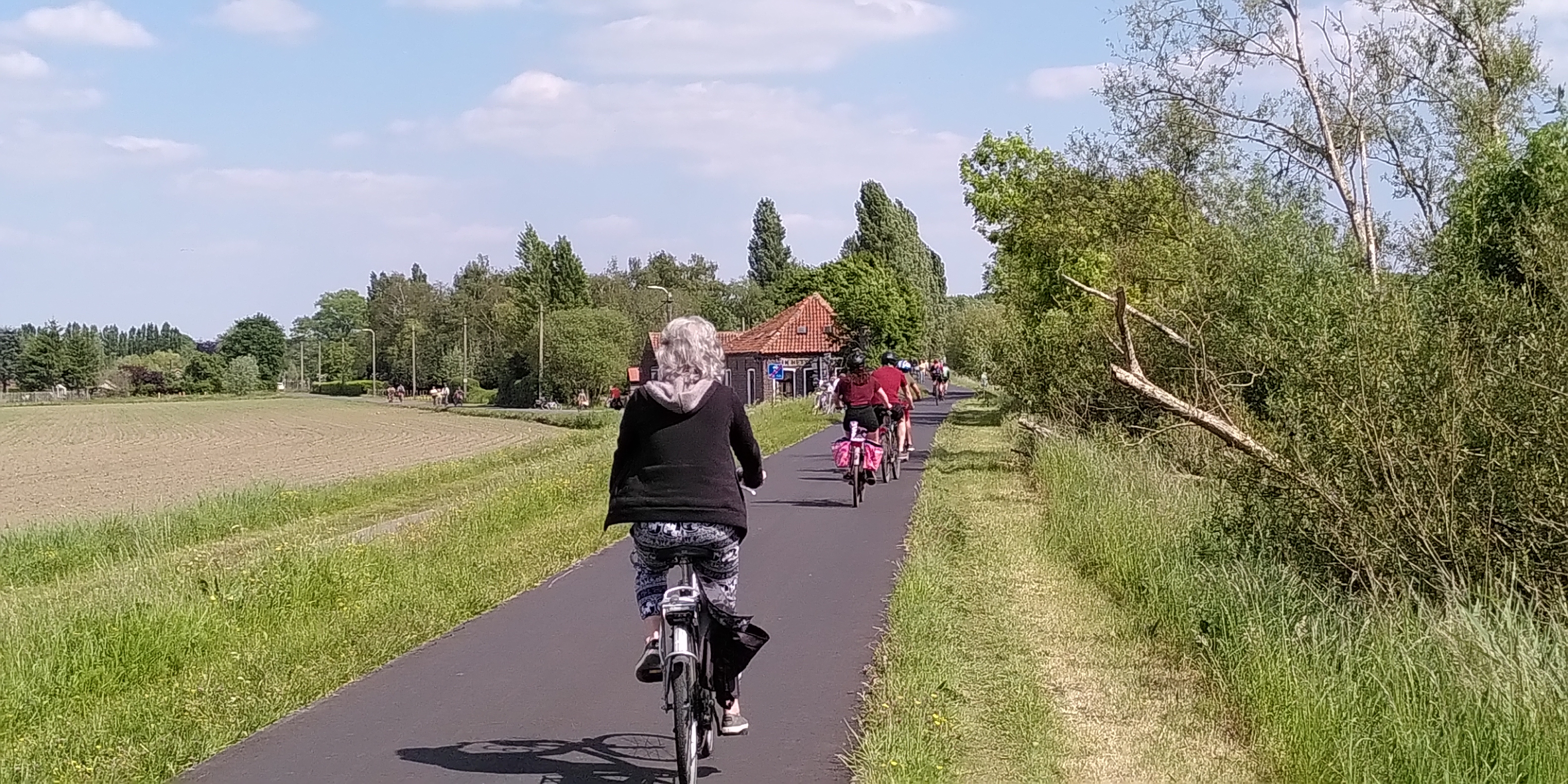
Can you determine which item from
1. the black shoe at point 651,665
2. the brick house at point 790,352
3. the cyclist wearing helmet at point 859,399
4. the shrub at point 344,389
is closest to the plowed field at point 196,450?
the brick house at point 790,352

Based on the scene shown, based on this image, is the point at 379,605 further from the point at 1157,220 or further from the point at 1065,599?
the point at 1157,220

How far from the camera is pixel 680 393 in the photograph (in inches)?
220

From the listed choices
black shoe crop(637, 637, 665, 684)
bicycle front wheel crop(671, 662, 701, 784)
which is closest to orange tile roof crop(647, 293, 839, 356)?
black shoe crop(637, 637, 665, 684)

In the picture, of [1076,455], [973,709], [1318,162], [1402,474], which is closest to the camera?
[973,709]

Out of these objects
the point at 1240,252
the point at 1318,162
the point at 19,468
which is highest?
the point at 1318,162

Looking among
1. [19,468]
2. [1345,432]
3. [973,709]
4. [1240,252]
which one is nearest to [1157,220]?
[1240,252]

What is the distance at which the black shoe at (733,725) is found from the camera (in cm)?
612

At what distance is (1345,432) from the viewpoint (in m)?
8.12

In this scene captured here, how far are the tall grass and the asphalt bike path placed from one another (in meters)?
1.83

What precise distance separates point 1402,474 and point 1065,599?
2.54 m

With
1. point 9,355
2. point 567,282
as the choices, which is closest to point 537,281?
point 567,282

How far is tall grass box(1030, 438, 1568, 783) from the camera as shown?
18.2 ft

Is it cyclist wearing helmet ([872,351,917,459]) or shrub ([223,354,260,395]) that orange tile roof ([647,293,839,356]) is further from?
shrub ([223,354,260,395])

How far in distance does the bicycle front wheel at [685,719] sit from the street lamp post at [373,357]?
130 meters
